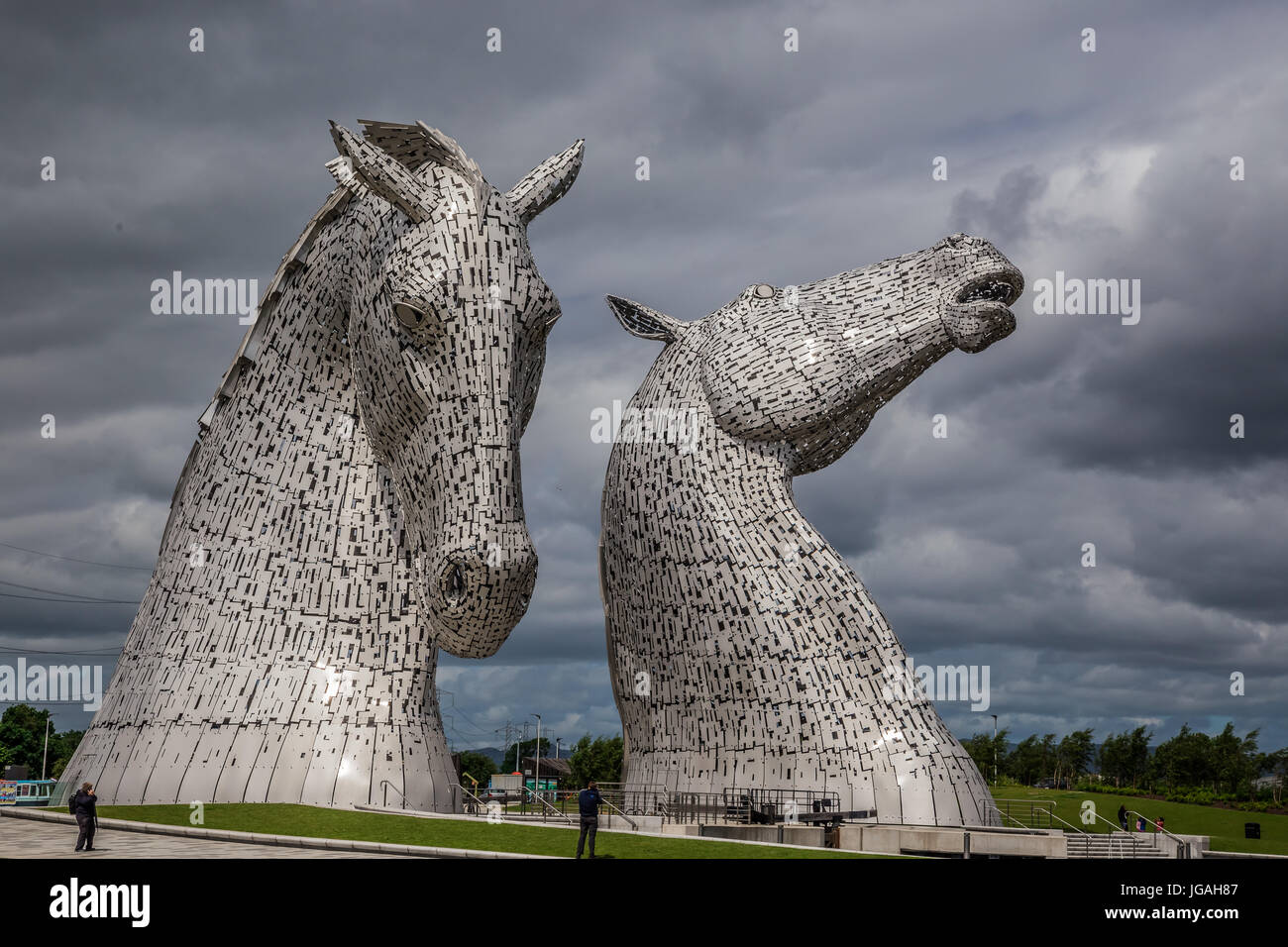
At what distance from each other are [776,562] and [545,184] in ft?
30.2

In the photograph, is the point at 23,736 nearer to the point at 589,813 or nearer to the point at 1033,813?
the point at 1033,813

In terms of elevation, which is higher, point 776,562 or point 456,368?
point 456,368

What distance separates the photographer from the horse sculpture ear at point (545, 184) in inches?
429

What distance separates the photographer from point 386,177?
10328 millimetres

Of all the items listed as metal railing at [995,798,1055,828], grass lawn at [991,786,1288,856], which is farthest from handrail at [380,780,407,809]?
grass lawn at [991,786,1288,856]

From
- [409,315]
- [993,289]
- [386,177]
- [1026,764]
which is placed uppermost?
[993,289]

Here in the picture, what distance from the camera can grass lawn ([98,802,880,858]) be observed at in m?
10.2

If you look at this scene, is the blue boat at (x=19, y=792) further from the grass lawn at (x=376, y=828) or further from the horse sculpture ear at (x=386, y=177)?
the horse sculpture ear at (x=386, y=177)

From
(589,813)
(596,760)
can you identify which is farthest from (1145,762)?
(589,813)

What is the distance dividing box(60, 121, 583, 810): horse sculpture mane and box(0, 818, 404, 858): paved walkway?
85 centimetres

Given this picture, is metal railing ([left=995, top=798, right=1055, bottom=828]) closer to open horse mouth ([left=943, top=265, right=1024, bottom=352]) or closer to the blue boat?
open horse mouth ([left=943, top=265, right=1024, bottom=352])

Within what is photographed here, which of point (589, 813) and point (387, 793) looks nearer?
point (589, 813)

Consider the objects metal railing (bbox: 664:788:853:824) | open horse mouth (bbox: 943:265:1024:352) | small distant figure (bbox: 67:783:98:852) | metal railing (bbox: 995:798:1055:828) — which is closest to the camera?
small distant figure (bbox: 67:783:98:852)
